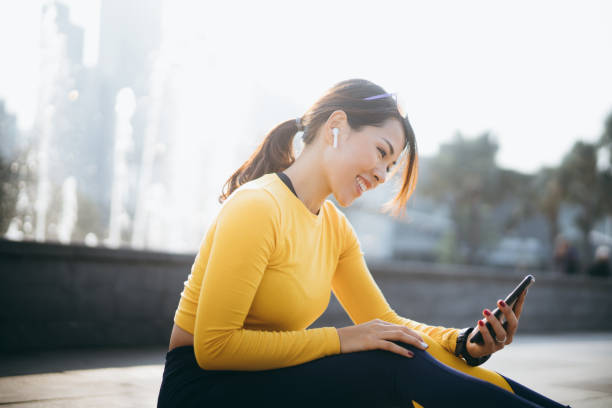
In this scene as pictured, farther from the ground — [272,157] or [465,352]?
[272,157]

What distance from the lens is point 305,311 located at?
189 centimetres

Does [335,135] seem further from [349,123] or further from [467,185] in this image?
[467,185]

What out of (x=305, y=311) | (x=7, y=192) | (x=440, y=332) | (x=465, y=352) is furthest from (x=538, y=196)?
(x=305, y=311)

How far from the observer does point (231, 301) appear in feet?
5.35

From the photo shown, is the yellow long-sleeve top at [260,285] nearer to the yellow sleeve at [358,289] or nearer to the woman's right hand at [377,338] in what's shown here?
the woman's right hand at [377,338]

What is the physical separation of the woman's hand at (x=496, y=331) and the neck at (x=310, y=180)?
0.72 metres

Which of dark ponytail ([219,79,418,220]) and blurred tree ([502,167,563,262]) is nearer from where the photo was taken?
dark ponytail ([219,79,418,220])

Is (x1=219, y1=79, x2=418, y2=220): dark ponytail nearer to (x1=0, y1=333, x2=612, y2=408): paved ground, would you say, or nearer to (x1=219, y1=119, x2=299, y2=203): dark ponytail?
(x1=219, y1=119, x2=299, y2=203): dark ponytail

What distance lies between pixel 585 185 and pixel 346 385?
3112 cm

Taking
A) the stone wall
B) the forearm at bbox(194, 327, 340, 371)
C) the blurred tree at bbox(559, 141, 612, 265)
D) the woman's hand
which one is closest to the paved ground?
the stone wall

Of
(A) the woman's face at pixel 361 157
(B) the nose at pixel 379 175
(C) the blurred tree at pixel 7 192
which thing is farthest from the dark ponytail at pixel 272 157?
(C) the blurred tree at pixel 7 192

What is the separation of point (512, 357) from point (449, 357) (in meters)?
3.77

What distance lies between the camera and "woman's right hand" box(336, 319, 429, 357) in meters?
1.74

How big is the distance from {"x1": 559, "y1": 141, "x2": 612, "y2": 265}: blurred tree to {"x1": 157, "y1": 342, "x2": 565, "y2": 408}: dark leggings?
2993 cm
